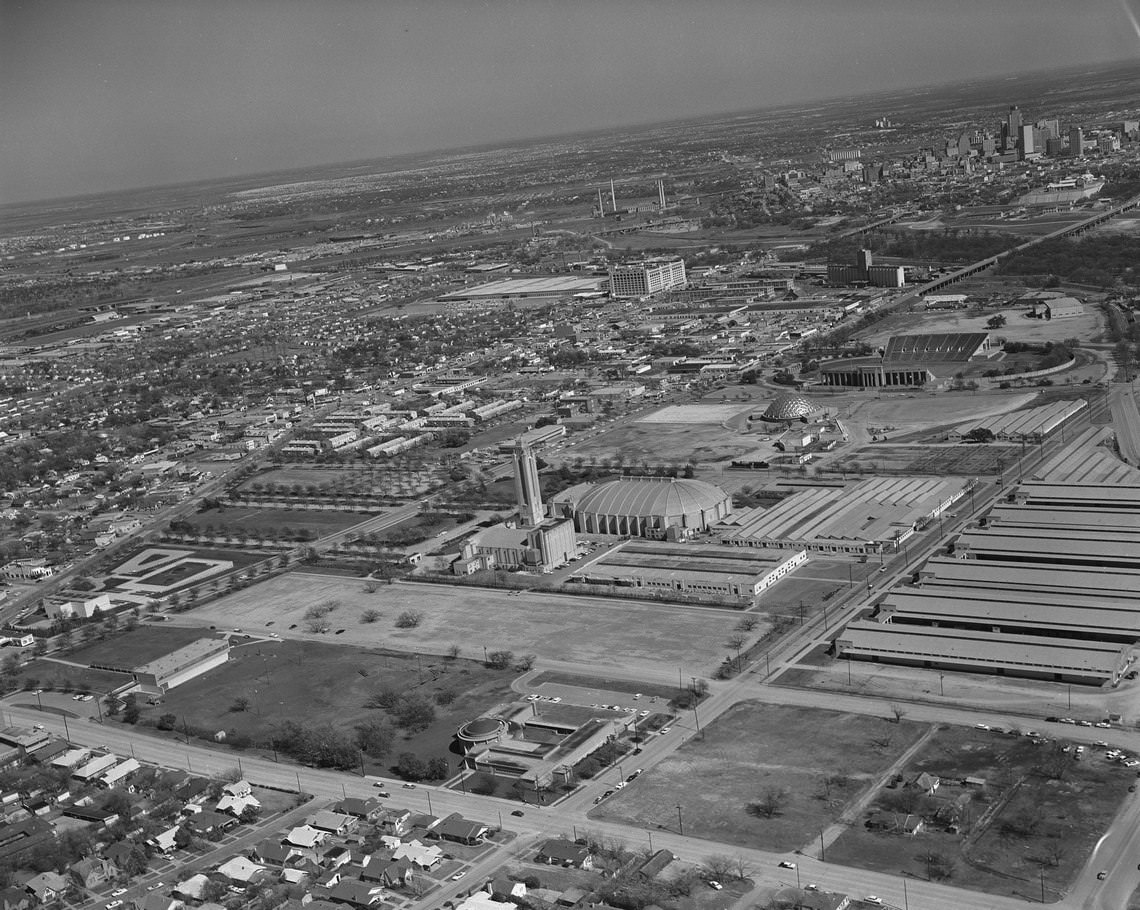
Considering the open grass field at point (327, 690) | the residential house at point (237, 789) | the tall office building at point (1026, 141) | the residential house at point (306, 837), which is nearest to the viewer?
the residential house at point (306, 837)

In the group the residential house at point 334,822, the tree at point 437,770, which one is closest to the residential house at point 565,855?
the residential house at point 334,822

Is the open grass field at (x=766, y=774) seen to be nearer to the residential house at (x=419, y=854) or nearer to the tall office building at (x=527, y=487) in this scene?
the residential house at (x=419, y=854)

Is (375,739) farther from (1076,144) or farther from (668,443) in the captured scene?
(1076,144)

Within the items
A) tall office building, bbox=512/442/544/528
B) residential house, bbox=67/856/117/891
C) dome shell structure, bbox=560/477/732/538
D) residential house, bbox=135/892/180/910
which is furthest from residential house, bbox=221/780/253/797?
dome shell structure, bbox=560/477/732/538

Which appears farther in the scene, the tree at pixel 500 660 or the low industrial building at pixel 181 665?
the low industrial building at pixel 181 665

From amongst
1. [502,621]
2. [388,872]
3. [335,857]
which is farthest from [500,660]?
[388,872]
